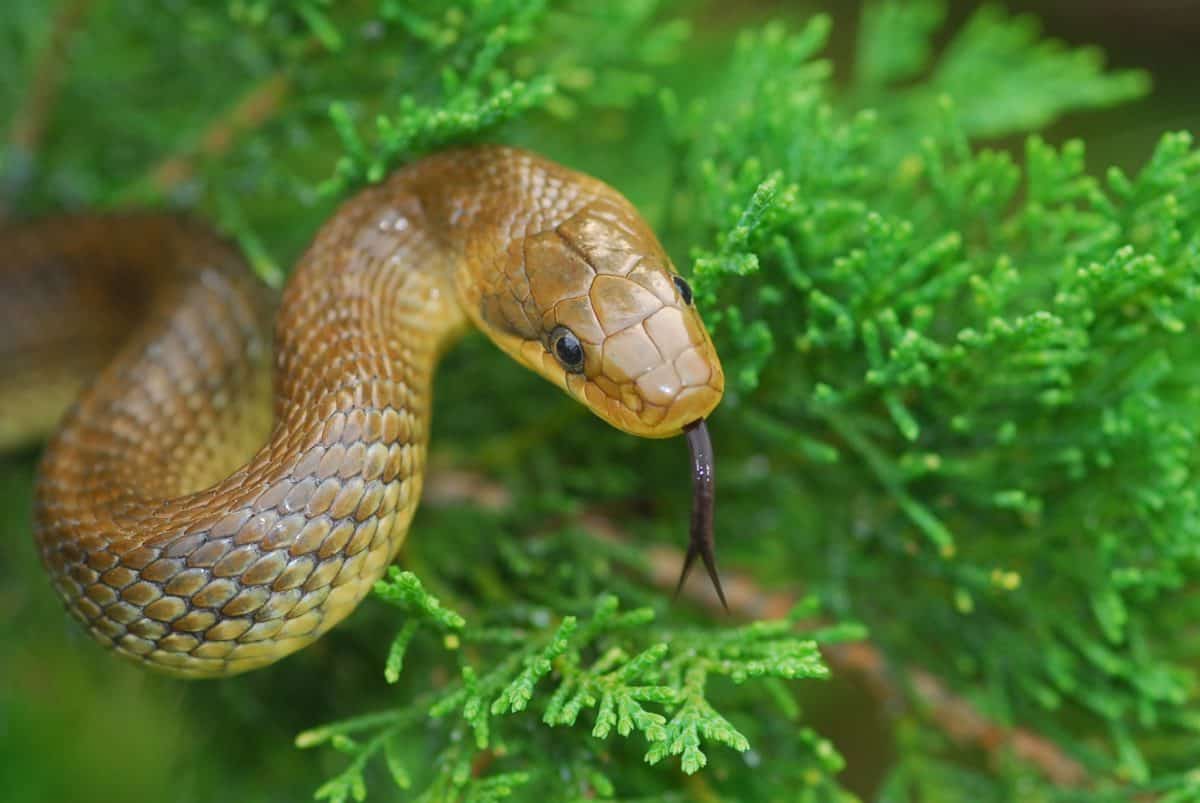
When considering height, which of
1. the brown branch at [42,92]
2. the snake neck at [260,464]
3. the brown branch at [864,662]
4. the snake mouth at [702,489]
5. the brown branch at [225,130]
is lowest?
the brown branch at [864,662]

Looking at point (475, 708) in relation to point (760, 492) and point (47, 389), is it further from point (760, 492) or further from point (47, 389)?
point (47, 389)

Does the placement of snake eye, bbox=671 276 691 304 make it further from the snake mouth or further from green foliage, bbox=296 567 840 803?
green foliage, bbox=296 567 840 803

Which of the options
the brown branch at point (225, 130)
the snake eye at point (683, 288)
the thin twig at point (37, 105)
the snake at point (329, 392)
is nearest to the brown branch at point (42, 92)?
the thin twig at point (37, 105)

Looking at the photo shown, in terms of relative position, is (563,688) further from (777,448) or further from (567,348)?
(777,448)

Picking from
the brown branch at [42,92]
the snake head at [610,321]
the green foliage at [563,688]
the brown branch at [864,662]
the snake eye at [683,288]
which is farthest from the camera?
the brown branch at [42,92]

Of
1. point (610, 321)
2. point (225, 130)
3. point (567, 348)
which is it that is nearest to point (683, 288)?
point (610, 321)

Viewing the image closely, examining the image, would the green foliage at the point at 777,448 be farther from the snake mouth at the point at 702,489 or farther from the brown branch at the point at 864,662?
the snake mouth at the point at 702,489

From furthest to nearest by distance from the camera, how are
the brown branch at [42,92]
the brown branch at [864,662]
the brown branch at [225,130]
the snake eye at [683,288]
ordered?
1. the brown branch at [42,92]
2. the brown branch at [225,130]
3. the brown branch at [864,662]
4. the snake eye at [683,288]

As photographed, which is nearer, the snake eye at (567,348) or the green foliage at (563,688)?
the green foliage at (563,688)

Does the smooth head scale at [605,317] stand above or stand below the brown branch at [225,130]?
below
